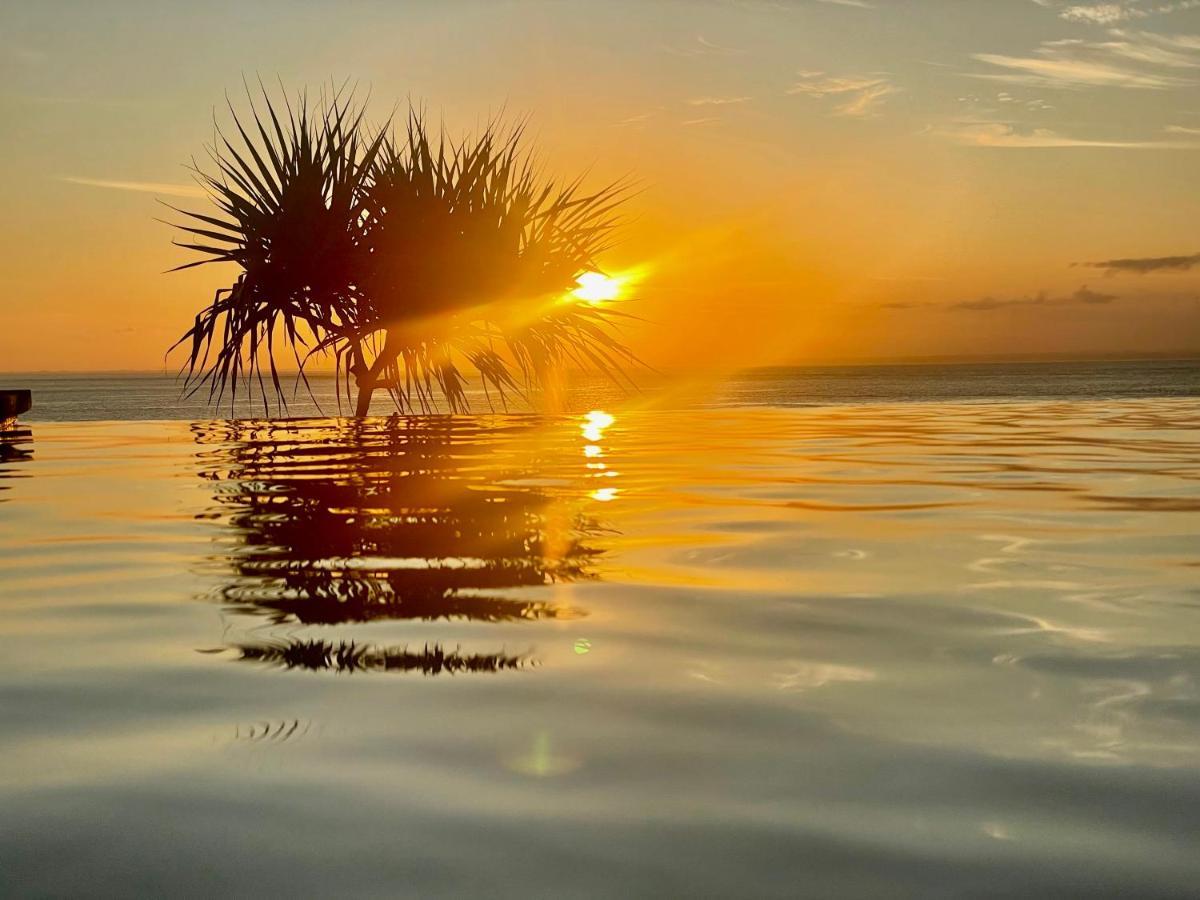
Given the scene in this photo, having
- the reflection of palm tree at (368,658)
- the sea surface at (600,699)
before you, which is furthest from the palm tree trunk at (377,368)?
the reflection of palm tree at (368,658)

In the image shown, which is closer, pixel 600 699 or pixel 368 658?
pixel 600 699

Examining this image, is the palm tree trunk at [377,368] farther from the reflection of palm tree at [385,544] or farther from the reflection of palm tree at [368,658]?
the reflection of palm tree at [368,658]

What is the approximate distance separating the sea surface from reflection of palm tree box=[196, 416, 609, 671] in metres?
0.03

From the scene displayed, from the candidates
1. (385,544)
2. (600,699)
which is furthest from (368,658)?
(385,544)

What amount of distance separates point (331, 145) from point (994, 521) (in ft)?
28.8

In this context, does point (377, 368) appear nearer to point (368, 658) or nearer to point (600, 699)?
point (368, 658)

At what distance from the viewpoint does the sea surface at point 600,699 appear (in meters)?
1.72

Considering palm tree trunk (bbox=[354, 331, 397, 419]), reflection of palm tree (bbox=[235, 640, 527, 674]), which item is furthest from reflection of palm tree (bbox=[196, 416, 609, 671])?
palm tree trunk (bbox=[354, 331, 397, 419])

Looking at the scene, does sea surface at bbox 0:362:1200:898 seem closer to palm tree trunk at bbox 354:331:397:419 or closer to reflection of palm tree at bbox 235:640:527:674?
reflection of palm tree at bbox 235:640:527:674

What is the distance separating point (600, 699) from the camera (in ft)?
8.31

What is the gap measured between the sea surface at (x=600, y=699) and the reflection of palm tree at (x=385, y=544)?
26mm

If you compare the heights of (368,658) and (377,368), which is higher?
(377,368)

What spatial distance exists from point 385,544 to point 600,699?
89.3 inches

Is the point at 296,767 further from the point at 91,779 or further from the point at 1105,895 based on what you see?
the point at 1105,895
